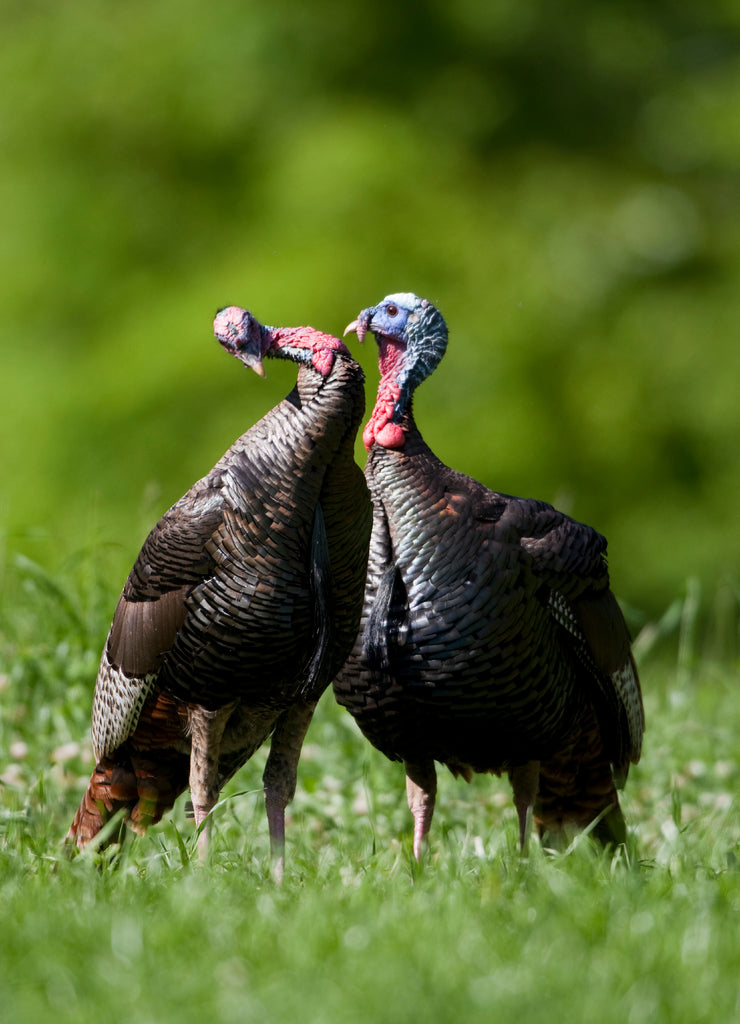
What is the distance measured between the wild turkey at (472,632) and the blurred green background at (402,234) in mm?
3675

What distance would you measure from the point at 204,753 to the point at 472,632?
31.7 inches

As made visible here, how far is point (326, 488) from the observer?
360 cm

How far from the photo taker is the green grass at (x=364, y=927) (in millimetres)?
2371

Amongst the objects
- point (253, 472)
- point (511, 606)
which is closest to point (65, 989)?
point (253, 472)

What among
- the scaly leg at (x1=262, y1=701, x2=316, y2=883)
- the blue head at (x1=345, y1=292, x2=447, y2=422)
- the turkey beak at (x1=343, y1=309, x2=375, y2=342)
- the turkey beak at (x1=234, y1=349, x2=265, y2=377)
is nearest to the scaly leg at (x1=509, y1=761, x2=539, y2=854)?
the scaly leg at (x1=262, y1=701, x2=316, y2=883)

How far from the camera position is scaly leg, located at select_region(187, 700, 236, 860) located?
375 centimetres

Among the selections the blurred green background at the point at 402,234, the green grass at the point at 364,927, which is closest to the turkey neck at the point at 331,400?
the green grass at the point at 364,927

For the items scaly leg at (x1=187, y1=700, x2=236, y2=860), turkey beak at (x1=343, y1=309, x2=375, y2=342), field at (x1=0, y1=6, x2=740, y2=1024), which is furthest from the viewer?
field at (x1=0, y1=6, x2=740, y2=1024)

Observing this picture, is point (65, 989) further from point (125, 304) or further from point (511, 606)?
point (125, 304)

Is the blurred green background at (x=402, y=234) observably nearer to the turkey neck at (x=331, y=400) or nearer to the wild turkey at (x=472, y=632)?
the wild turkey at (x=472, y=632)

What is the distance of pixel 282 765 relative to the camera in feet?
13.0

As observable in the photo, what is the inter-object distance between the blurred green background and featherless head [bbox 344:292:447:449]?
11.8 ft

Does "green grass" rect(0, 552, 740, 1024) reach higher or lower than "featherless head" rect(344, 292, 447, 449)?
lower

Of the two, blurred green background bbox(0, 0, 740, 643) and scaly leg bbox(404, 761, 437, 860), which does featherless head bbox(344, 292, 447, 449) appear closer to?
scaly leg bbox(404, 761, 437, 860)
